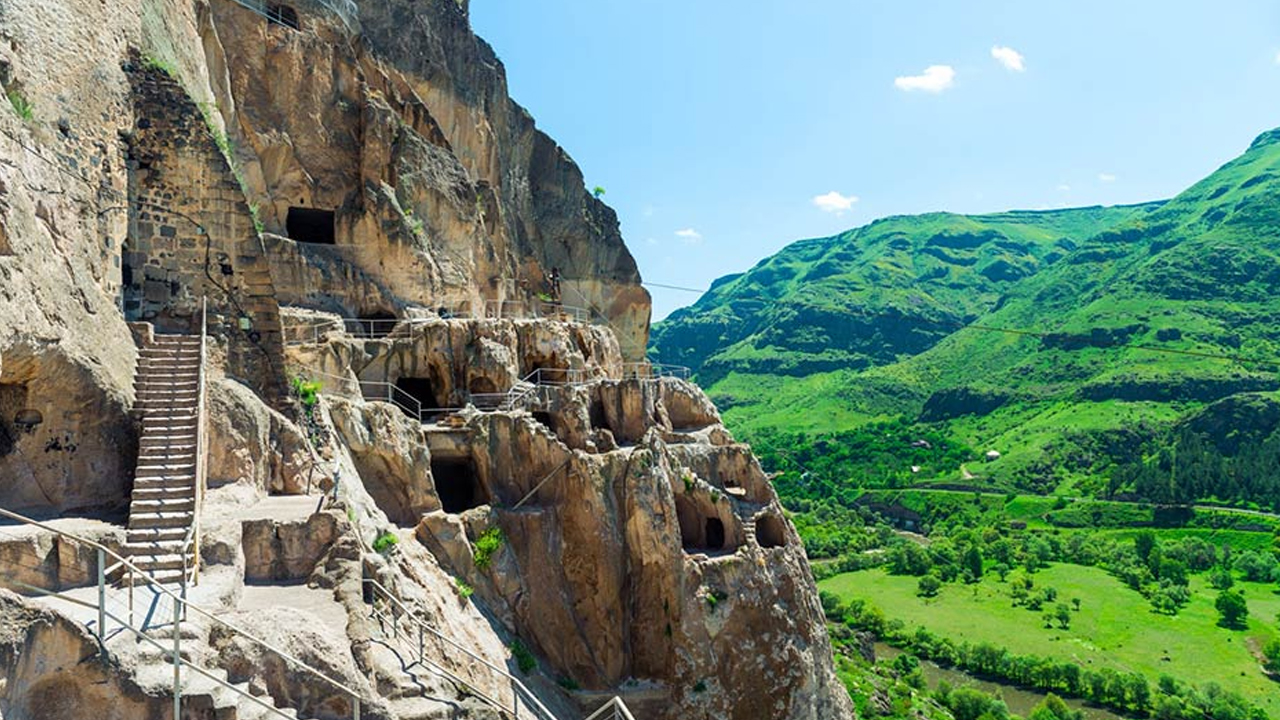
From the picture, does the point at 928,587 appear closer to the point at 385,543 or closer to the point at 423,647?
the point at 385,543

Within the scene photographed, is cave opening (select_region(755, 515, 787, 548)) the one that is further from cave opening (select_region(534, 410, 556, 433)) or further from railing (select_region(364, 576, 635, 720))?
railing (select_region(364, 576, 635, 720))

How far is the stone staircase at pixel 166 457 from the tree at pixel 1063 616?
71.6 m

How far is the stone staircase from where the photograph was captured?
35.8ft

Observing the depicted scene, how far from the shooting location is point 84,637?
833cm

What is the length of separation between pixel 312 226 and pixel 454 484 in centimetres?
1197

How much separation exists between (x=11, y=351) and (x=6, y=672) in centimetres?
494

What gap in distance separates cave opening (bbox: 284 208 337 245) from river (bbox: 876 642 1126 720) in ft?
161

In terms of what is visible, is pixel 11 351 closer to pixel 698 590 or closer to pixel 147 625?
pixel 147 625

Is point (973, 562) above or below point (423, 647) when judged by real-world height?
below

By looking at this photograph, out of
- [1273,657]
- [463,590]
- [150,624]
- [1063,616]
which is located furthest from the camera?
[1063,616]

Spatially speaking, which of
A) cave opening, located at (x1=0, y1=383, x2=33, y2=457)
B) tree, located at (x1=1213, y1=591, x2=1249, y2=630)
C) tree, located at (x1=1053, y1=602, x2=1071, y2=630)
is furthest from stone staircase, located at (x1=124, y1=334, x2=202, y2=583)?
tree, located at (x1=1213, y1=591, x2=1249, y2=630)

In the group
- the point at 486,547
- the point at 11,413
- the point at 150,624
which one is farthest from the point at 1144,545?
the point at 11,413

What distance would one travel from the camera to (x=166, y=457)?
12.4 meters

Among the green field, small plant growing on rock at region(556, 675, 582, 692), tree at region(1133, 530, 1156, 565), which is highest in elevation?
small plant growing on rock at region(556, 675, 582, 692)
